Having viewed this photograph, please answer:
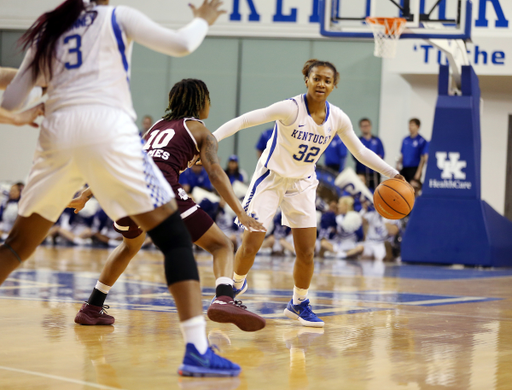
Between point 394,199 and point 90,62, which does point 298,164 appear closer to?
point 394,199

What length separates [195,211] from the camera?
4.57m

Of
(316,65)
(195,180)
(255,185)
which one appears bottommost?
(255,185)

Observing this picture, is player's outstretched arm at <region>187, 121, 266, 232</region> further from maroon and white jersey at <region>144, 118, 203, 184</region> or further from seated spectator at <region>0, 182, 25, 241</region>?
seated spectator at <region>0, 182, 25, 241</region>

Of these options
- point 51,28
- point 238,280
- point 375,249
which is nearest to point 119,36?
point 51,28

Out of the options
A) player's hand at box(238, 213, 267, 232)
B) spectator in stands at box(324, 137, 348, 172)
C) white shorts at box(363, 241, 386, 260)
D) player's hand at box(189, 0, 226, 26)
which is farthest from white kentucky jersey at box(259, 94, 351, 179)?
spectator in stands at box(324, 137, 348, 172)

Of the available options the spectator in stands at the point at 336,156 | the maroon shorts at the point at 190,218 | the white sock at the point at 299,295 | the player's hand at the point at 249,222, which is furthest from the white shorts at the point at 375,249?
the player's hand at the point at 249,222

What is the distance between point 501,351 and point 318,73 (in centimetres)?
239

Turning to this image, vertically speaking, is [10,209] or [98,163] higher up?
[98,163]

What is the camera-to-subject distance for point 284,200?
215 inches

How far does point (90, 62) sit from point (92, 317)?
2134mm

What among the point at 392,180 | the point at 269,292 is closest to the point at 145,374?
the point at 392,180

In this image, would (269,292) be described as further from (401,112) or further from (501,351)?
(401,112)

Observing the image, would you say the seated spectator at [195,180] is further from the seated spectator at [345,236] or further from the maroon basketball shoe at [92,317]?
the maroon basketball shoe at [92,317]

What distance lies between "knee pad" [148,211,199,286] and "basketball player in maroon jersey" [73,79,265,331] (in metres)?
0.88
